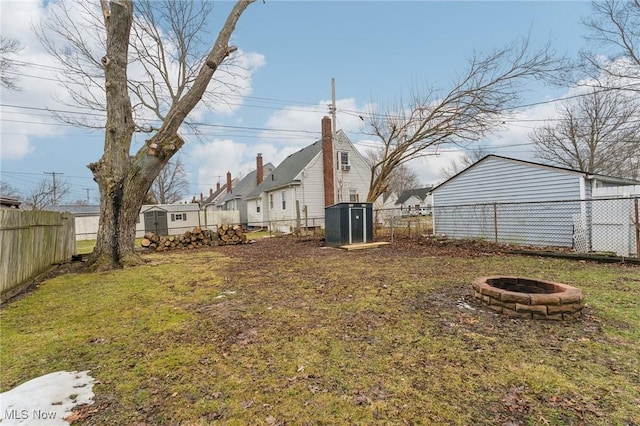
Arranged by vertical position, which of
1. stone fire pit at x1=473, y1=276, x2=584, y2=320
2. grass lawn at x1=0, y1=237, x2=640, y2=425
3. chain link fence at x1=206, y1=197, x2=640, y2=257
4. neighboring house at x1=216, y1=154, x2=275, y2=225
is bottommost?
grass lawn at x1=0, y1=237, x2=640, y2=425

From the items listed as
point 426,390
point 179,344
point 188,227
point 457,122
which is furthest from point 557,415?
point 188,227

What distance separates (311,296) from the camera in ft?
15.9

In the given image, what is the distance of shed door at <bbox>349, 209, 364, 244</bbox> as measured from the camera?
11.9m

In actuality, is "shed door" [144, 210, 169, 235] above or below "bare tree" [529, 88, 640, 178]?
below

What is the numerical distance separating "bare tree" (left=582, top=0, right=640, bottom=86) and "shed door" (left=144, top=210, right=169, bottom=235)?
2841 centimetres

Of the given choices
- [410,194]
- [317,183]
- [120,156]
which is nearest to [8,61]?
[120,156]

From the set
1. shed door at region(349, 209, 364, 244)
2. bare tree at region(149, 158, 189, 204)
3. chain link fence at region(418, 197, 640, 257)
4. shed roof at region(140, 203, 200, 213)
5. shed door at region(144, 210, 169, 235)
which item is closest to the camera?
chain link fence at region(418, 197, 640, 257)

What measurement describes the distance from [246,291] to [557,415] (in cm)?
446

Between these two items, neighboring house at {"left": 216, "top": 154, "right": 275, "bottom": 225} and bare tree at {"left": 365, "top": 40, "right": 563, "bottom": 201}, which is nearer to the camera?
bare tree at {"left": 365, "top": 40, "right": 563, "bottom": 201}

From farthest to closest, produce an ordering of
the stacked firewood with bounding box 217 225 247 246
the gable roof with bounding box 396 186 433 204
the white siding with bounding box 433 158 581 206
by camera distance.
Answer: the gable roof with bounding box 396 186 433 204, the stacked firewood with bounding box 217 225 247 246, the white siding with bounding box 433 158 581 206

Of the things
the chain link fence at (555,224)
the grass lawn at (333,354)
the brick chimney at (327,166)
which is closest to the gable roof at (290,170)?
the brick chimney at (327,166)

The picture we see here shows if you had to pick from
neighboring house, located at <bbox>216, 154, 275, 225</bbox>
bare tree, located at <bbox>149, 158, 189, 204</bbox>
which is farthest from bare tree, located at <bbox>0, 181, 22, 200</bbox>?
neighboring house, located at <bbox>216, 154, 275, 225</bbox>

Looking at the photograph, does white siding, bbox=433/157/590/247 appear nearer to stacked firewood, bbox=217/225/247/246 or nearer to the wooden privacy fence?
stacked firewood, bbox=217/225/247/246

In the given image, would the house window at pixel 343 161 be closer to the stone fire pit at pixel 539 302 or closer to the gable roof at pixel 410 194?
the stone fire pit at pixel 539 302
